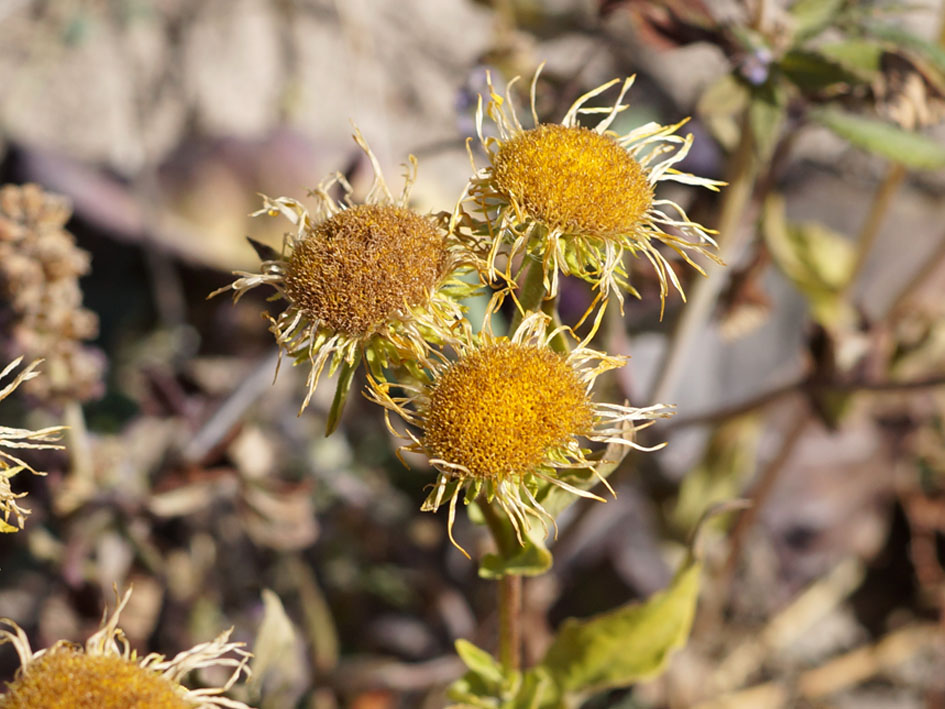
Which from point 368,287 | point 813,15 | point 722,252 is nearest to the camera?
point 368,287

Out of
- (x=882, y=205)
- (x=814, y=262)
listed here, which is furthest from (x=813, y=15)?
(x=814, y=262)

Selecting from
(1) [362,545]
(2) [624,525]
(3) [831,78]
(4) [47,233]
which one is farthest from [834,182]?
(4) [47,233]

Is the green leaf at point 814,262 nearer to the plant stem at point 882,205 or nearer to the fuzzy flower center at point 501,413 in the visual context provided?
the plant stem at point 882,205

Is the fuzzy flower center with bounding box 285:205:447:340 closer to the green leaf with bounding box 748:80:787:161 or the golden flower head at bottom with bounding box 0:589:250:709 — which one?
the golden flower head at bottom with bounding box 0:589:250:709

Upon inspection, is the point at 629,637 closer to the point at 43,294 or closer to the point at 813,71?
the point at 813,71

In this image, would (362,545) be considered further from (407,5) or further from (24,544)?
(407,5)

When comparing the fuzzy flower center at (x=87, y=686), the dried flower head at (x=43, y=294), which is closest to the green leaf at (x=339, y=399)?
the fuzzy flower center at (x=87, y=686)

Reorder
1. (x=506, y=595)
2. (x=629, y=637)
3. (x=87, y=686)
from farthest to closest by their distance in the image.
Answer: (x=629, y=637)
(x=506, y=595)
(x=87, y=686)
